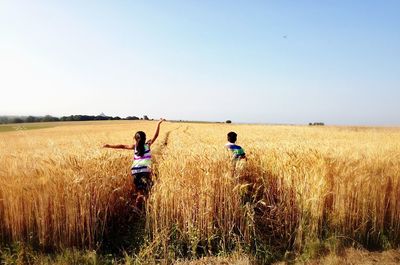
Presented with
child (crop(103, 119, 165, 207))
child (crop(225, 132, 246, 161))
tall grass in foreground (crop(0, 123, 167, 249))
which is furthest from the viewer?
child (crop(225, 132, 246, 161))

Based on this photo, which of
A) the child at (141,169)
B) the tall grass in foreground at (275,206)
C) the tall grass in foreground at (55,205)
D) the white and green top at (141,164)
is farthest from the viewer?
the white and green top at (141,164)

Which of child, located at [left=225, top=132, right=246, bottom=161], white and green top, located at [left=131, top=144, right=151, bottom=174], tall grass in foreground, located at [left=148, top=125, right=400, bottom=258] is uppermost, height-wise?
child, located at [left=225, top=132, right=246, bottom=161]

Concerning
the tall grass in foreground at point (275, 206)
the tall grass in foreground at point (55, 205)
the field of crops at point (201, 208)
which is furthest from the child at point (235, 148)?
the tall grass in foreground at point (55, 205)

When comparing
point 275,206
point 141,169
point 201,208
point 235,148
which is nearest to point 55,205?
point 141,169

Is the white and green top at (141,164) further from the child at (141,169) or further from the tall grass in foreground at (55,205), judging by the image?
the tall grass in foreground at (55,205)

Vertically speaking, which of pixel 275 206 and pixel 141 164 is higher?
pixel 141 164

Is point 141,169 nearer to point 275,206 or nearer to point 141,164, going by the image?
point 141,164

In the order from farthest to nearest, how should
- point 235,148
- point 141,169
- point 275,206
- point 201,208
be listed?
point 235,148 → point 141,169 → point 275,206 → point 201,208

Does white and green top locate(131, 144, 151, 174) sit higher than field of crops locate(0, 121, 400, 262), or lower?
higher

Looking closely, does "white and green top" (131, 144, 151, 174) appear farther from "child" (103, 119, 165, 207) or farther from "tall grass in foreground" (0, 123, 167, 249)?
"tall grass in foreground" (0, 123, 167, 249)

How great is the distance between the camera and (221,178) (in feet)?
19.5

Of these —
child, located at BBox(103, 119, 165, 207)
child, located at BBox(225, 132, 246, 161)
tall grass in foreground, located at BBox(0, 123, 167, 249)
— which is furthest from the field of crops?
child, located at BBox(225, 132, 246, 161)

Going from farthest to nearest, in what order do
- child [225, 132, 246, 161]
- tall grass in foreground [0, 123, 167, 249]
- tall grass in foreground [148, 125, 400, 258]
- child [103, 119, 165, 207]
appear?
1. child [225, 132, 246, 161]
2. child [103, 119, 165, 207]
3. tall grass in foreground [148, 125, 400, 258]
4. tall grass in foreground [0, 123, 167, 249]

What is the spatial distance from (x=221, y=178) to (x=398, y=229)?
11.2 feet
